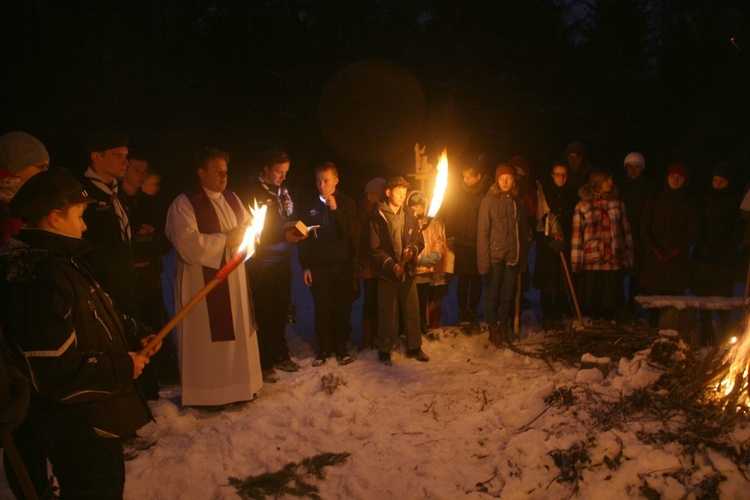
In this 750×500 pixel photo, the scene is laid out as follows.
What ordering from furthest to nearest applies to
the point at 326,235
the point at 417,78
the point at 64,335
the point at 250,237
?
the point at 417,78 → the point at 326,235 → the point at 250,237 → the point at 64,335

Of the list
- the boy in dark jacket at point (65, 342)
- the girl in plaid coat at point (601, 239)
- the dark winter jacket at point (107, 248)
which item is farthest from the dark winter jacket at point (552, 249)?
the boy in dark jacket at point (65, 342)

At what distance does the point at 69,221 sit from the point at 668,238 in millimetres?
6906

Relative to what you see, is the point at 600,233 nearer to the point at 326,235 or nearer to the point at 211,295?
the point at 326,235

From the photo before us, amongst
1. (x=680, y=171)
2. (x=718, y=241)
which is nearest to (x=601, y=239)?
(x=680, y=171)

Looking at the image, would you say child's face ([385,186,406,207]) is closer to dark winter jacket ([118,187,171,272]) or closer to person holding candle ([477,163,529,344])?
person holding candle ([477,163,529,344])

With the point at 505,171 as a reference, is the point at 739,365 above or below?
below

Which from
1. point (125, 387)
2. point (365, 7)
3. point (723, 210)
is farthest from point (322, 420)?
point (365, 7)

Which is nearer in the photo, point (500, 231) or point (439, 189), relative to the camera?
point (439, 189)

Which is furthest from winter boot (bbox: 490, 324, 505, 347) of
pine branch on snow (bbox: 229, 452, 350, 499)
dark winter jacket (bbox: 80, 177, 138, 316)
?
dark winter jacket (bbox: 80, 177, 138, 316)

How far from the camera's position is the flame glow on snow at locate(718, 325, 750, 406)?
407 cm

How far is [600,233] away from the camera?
280 inches

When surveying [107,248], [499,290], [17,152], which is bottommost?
[499,290]

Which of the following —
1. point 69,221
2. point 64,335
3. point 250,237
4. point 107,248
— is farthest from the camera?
point 107,248

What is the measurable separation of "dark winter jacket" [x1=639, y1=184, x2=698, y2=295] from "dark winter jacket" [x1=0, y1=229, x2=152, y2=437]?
6.59 meters
